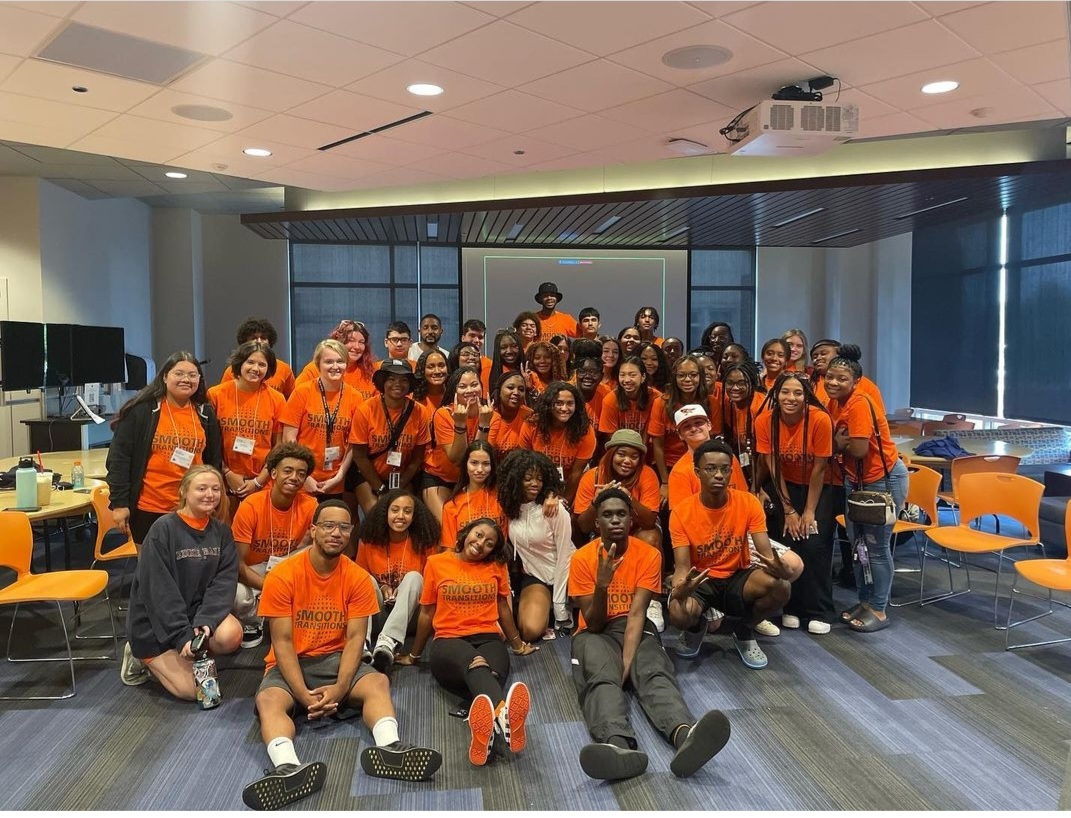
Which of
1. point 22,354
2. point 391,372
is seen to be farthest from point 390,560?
point 22,354

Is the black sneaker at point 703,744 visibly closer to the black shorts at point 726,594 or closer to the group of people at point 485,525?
the group of people at point 485,525

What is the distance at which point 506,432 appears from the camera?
4164mm

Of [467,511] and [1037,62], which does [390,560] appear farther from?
[1037,62]

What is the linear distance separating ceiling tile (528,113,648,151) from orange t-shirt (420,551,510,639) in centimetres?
270

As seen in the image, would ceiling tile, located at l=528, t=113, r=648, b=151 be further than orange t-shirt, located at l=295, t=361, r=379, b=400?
No

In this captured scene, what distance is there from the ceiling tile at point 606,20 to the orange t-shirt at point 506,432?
1.99 m

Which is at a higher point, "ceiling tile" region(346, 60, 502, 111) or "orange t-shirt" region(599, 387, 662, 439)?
"ceiling tile" region(346, 60, 502, 111)

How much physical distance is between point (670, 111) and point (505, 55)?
127 centimetres

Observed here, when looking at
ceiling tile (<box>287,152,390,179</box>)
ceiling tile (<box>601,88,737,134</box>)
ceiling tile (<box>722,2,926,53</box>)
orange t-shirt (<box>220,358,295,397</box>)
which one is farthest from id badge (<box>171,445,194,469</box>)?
ceiling tile (<box>722,2,926,53</box>)

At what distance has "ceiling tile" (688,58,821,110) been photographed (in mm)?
3455

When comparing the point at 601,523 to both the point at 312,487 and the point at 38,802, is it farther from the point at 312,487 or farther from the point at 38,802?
the point at 38,802

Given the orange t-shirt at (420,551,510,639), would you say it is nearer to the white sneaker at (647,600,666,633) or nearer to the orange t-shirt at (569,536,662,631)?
the orange t-shirt at (569,536,662,631)

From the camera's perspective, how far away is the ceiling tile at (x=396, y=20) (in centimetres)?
276

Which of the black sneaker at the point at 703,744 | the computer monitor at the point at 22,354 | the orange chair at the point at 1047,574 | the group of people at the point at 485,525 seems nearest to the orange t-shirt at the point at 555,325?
the group of people at the point at 485,525
